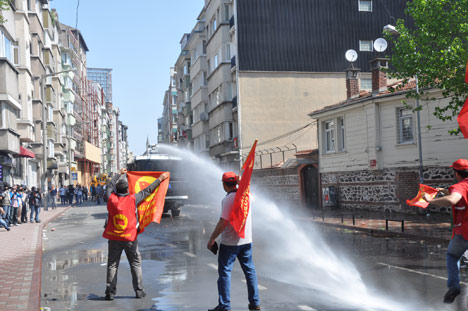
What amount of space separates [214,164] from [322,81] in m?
17.7

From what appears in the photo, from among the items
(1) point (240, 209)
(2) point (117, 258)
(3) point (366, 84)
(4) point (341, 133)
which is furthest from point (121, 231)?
(3) point (366, 84)

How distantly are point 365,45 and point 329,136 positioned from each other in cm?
1586

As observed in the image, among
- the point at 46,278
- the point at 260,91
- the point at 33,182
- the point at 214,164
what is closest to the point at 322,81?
the point at 260,91

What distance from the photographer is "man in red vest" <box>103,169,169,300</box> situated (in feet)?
27.2

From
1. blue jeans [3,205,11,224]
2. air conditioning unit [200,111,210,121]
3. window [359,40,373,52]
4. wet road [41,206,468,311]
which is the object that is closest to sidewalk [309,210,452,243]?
wet road [41,206,468,311]

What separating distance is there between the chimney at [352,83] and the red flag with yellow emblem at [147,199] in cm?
2287

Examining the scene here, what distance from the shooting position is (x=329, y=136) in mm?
31953

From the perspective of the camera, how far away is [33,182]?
45.1 meters

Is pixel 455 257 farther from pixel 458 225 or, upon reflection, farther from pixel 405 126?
pixel 405 126

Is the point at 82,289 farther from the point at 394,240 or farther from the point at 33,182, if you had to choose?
the point at 33,182

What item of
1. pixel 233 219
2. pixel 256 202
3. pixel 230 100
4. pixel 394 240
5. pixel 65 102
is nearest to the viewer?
pixel 233 219

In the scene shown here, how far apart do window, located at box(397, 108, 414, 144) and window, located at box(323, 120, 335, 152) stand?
537cm

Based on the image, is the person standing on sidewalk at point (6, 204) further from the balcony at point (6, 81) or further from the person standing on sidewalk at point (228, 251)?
the person standing on sidewalk at point (228, 251)

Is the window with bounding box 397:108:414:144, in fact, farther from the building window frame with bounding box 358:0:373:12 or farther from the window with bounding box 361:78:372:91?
the building window frame with bounding box 358:0:373:12
